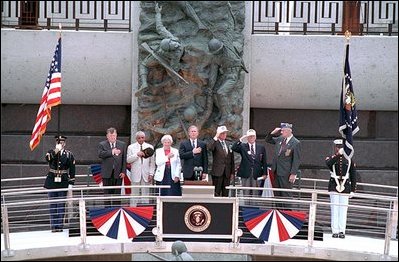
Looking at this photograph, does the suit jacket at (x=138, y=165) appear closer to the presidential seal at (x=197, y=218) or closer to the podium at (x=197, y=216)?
the podium at (x=197, y=216)

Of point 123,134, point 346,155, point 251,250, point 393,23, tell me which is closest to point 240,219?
point 251,250

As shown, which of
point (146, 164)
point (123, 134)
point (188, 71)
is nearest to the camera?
point (146, 164)

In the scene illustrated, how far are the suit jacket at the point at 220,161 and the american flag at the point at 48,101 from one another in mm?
2888

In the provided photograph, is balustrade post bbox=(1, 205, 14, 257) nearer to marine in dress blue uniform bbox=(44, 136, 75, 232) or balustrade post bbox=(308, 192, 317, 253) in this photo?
marine in dress blue uniform bbox=(44, 136, 75, 232)

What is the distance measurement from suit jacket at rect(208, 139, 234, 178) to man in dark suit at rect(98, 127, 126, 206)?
157cm

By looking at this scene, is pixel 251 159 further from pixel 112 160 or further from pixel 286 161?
pixel 112 160

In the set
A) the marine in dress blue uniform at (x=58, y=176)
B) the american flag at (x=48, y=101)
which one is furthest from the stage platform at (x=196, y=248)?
the american flag at (x=48, y=101)

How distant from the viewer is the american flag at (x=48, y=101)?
18516mm

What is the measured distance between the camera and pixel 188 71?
21.5 m

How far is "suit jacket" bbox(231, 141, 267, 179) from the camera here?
61.3 ft

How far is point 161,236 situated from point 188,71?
514 cm

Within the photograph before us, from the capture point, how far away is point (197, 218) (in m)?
17.3

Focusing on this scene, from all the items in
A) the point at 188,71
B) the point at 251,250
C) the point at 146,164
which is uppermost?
the point at 188,71

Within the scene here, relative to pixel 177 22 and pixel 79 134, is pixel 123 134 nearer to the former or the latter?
pixel 79 134
